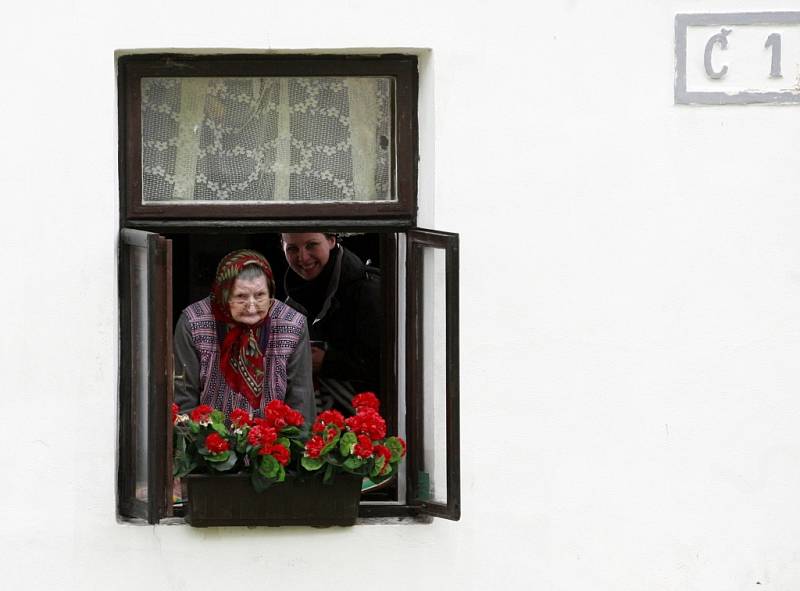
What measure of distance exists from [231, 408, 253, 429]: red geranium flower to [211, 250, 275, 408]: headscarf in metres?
0.48

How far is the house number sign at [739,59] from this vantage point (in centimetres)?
619

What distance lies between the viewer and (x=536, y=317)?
619 centimetres

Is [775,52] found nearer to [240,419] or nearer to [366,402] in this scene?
[366,402]

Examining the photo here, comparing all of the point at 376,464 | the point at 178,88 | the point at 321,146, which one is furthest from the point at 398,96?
the point at 376,464

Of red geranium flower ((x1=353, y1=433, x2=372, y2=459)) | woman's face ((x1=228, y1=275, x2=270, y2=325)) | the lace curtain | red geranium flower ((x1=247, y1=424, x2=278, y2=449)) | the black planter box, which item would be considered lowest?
the black planter box

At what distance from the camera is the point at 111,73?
604 cm

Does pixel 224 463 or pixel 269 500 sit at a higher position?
pixel 224 463

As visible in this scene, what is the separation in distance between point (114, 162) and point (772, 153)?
230 centimetres

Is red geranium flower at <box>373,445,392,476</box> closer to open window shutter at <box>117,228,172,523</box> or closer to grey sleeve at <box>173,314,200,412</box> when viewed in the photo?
open window shutter at <box>117,228,172,523</box>

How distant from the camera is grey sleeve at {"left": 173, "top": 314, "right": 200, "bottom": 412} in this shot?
254 inches

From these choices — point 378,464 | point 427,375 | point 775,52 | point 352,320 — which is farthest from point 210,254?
point 775,52

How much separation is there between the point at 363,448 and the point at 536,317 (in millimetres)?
793

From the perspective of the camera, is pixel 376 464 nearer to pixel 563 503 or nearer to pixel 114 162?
pixel 563 503

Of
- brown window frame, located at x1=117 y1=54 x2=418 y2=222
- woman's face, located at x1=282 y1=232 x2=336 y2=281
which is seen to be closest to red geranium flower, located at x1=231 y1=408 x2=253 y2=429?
brown window frame, located at x1=117 y1=54 x2=418 y2=222
